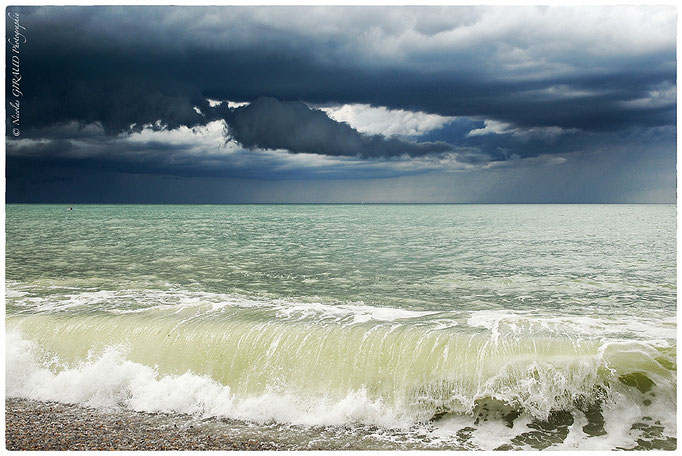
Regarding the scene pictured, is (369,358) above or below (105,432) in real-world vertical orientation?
above

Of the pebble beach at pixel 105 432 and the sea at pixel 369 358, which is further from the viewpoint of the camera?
the sea at pixel 369 358

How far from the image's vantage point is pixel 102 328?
8.41 meters

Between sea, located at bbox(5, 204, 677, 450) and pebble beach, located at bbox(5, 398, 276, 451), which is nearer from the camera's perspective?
pebble beach, located at bbox(5, 398, 276, 451)

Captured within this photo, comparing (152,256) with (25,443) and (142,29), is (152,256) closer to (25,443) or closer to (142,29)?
(142,29)

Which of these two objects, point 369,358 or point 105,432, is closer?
point 105,432

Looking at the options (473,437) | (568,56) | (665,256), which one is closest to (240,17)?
(568,56)

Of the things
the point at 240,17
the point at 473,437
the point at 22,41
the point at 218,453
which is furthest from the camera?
the point at 240,17

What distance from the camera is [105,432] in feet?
19.4

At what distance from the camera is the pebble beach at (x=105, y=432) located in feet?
18.4

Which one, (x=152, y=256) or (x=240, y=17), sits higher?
(x=240, y=17)

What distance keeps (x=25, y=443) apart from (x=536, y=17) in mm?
12140

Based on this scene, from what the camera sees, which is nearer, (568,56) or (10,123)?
(10,123)

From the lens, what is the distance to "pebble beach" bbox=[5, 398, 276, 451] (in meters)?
5.60

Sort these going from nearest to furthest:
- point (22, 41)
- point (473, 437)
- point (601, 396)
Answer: point (473, 437)
point (601, 396)
point (22, 41)
